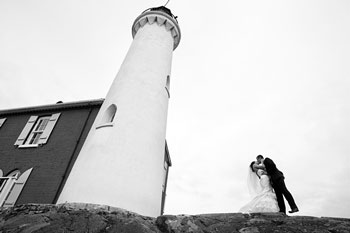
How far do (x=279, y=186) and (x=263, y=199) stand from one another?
1.35 ft

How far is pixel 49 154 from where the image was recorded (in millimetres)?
9836

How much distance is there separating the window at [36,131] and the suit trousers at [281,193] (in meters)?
10.1

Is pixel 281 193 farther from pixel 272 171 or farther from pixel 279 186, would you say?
pixel 272 171

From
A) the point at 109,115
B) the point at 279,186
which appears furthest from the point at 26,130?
the point at 279,186

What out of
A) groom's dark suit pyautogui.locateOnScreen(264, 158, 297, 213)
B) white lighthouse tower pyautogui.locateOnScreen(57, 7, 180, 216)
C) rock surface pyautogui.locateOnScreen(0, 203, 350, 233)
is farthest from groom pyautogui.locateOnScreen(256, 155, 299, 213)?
white lighthouse tower pyautogui.locateOnScreen(57, 7, 180, 216)

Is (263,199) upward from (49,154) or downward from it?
downward

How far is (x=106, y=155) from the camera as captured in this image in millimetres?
5445

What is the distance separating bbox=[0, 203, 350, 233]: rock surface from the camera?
3221mm

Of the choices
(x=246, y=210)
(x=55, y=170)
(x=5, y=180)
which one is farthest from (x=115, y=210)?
(x=5, y=180)

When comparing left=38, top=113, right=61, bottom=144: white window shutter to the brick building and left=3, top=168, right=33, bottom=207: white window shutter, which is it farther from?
left=3, top=168, right=33, bottom=207: white window shutter

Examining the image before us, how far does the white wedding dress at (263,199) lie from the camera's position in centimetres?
413

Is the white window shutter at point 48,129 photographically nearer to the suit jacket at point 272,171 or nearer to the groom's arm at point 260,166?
the groom's arm at point 260,166

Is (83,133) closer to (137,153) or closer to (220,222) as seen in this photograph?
(137,153)

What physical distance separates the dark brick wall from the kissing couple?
7.57m
